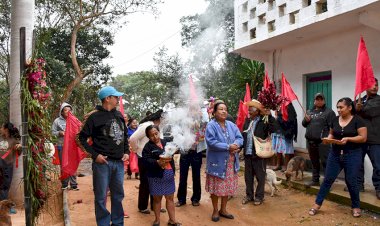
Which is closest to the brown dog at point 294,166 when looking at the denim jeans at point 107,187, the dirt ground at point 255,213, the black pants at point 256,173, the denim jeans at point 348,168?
the dirt ground at point 255,213

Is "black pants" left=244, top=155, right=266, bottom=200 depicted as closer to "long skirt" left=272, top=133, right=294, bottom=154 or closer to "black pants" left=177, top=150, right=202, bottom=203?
"black pants" left=177, top=150, right=202, bottom=203

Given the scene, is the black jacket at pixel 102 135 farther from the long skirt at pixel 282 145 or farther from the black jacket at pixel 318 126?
the long skirt at pixel 282 145

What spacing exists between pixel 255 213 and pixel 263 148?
1.08 m

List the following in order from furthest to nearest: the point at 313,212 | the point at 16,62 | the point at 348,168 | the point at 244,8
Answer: the point at 244,8 → the point at 16,62 → the point at 313,212 → the point at 348,168

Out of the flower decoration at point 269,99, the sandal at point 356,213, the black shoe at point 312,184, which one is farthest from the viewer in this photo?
the black shoe at point 312,184

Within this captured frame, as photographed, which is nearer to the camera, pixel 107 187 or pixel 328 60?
pixel 107 187

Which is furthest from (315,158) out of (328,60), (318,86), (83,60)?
(83,60)

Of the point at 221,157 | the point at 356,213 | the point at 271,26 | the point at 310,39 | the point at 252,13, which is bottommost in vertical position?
the point at 356,213

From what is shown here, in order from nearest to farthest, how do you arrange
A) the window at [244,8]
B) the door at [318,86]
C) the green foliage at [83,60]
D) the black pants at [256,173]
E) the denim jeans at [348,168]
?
the denim jeans at [348,168] < the black pants at [256,173] < the door at [318,86] < the window at [244,8] < the green foliage at [83,60]

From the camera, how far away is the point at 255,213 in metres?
→ 5.91

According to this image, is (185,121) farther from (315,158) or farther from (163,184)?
(315,158)

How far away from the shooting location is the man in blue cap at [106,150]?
4.42 m

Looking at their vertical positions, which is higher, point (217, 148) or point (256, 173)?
point (217, 148)

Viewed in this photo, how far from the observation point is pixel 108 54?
19.2m
